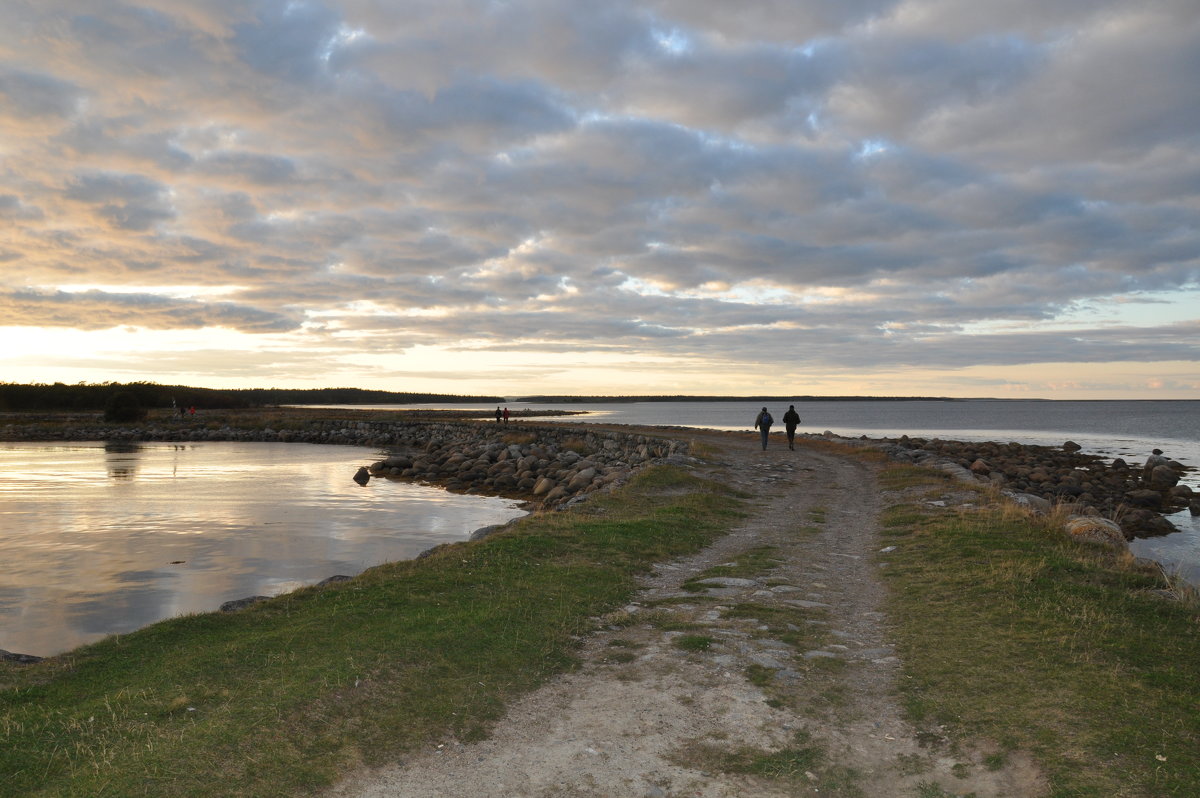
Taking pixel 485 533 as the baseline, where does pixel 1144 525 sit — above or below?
below

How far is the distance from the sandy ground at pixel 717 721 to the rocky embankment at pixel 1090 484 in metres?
12.0

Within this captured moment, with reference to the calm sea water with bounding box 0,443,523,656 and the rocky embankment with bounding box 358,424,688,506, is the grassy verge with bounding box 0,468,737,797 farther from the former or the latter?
the rocky embankment with bounding box 358,424,688,506

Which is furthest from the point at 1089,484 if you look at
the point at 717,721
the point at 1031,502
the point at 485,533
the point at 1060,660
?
the point at 717,721

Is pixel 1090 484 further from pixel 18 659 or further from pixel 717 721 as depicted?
pixel 18 659

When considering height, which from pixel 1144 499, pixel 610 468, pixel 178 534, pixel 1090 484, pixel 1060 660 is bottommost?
pixel 178 534

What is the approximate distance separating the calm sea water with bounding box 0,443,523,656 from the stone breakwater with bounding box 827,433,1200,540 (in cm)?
1535

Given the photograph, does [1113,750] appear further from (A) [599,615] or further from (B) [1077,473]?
(B) [1077,473]

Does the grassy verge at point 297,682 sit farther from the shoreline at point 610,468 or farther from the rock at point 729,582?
the shoreline at point 610,468

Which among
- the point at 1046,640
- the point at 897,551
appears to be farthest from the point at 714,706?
the point at 897,551

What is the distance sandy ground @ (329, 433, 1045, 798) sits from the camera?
16.4ft

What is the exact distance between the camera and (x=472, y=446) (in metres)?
44.1

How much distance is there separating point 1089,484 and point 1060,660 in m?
30.5

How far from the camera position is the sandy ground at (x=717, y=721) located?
5.01 meters

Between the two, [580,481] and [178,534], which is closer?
[178,534]
